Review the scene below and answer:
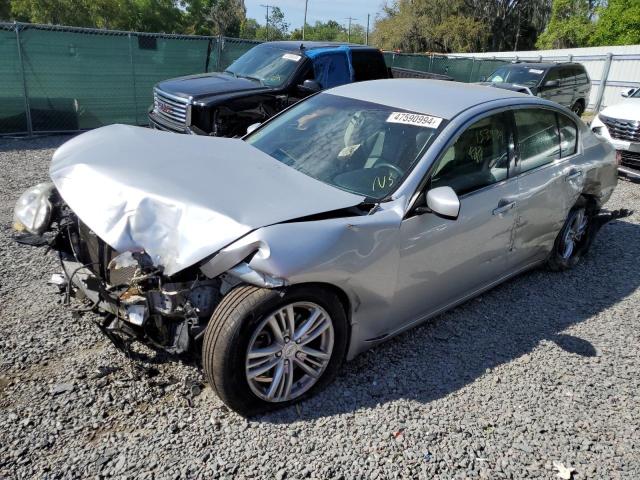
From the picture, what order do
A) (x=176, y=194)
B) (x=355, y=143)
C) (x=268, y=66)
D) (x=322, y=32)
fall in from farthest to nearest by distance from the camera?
(x=322, y=32), (x=268, y=66), (x=355, y=143), (x=176, y=194)

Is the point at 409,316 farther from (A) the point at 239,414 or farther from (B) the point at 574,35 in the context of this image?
(B) the point at 574,35

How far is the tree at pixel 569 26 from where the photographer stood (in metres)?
41.4

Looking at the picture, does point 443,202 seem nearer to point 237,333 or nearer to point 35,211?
point 237,333

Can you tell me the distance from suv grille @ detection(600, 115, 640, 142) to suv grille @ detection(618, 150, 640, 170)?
233mm

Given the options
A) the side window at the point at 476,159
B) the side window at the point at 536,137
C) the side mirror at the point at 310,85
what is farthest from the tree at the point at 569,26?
the side window at the point at 476,159

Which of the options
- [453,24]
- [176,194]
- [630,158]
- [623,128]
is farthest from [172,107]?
[453,24]

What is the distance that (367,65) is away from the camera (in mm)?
9031

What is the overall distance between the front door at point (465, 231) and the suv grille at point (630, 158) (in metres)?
6.25

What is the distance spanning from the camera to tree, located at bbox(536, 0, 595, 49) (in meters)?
41.4

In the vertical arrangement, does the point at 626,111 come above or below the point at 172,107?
above

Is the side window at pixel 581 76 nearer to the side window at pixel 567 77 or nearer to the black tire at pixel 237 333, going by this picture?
the side window at pixel 567 77

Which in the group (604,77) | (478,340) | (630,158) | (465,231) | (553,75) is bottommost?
(478,340)

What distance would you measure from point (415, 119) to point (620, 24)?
123 feet

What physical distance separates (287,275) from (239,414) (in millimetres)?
842
